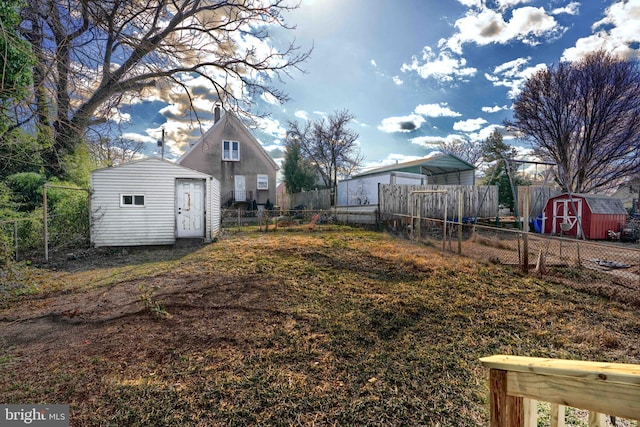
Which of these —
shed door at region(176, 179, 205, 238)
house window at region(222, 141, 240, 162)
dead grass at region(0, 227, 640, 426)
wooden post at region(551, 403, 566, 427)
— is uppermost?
house window at region(222, 141, 240, 162)

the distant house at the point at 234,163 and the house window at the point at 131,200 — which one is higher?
the distant house at the point at 234,163

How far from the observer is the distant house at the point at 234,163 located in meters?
19.7

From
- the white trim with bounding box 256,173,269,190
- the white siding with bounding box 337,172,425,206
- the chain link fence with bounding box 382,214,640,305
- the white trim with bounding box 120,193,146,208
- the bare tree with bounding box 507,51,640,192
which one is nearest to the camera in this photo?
the chain link fence with bounding box 382,214,640,305

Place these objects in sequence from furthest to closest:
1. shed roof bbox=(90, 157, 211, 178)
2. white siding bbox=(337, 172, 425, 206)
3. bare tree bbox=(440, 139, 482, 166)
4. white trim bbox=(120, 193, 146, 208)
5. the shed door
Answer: bare tree bbox=(440, 139, 482, 166) → white siding bbox=(337, 172, 425, 206) → the shed door → white trim bbox=(120, 193, 146, 208) → shed roof bbox=(90, 157, 211, 178)

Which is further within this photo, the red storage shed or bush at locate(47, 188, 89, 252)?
the red storage shed

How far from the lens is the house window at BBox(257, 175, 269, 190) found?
808 inches

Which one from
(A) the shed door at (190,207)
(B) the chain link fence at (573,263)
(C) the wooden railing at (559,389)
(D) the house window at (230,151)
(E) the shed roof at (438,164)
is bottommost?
(B) the chain link fence at (573,263)

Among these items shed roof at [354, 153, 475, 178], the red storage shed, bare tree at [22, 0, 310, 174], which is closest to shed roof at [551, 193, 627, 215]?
the red storage shed

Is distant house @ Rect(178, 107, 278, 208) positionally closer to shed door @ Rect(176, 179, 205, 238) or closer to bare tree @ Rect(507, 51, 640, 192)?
shed door @ Rect(176, 179, 205, 238)

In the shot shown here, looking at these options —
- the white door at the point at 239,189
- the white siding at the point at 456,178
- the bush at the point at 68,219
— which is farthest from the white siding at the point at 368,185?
the bush at the point at 68,219

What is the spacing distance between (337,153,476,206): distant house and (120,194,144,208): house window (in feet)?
37.1

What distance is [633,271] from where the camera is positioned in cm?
610

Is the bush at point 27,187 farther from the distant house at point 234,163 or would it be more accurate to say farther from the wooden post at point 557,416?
the wooden post at point 557,416

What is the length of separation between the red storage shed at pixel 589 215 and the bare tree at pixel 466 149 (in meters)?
17.3
